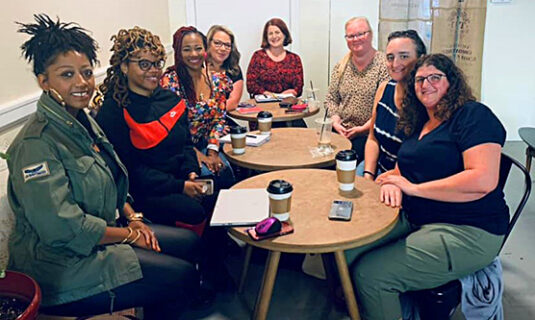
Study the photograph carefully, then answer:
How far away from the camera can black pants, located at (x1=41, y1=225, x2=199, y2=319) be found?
1527 millimetres

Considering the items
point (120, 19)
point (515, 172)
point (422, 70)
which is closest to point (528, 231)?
point (515, 172)

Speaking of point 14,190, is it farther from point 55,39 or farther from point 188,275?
point 188,275

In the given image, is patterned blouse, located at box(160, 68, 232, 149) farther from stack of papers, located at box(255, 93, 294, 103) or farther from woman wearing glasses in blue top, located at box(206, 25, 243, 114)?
stack of papers, located at box(255, 93, 294, 103)

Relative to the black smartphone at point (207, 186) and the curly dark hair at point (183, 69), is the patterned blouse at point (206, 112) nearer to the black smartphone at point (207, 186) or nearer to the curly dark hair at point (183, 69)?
the curly dark hair at point (183, 69)

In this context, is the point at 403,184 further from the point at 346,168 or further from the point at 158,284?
the point at 158,284

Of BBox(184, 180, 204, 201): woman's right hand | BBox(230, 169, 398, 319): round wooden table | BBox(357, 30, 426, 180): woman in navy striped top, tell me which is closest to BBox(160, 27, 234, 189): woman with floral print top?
BBox(184, 180, 204, 201): woman's right hand

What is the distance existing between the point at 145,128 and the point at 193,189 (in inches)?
→ 14.5

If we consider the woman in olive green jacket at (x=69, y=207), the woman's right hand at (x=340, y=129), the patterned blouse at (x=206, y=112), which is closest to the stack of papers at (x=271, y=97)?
the woman's right hand at (x=340, y=129)

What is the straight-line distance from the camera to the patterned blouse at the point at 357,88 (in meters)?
3.02

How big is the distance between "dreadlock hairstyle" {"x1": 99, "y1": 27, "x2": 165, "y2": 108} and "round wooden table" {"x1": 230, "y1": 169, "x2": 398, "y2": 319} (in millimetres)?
694

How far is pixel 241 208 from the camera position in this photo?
A: 1.71 metres

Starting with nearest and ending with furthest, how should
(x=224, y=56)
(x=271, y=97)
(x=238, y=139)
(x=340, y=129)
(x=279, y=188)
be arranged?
(x=279, y=188)
(x=238, y=139)
(x=340, y=129)
(x=224, y=56)
(x=271, y=97)

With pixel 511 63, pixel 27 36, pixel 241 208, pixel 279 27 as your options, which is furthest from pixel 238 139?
pixel 511 63

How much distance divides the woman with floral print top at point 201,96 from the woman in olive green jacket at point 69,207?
904mm
